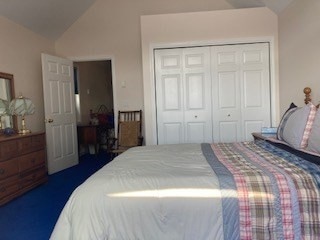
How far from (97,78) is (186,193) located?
241 inches

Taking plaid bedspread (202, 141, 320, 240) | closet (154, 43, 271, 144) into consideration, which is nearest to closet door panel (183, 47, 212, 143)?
closet (154, 43, 271, 144)

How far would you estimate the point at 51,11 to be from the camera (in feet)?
14.5

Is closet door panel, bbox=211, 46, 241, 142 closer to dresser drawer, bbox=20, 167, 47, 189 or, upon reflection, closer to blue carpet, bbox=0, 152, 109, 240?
blue carpet, bbox=0, 152, 109, 240

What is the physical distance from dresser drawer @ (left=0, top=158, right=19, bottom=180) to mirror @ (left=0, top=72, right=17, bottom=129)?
2.25 ft

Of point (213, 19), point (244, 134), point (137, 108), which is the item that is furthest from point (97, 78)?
point (244, 134)

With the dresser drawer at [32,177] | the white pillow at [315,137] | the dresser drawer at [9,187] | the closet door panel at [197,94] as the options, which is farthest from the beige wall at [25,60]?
the white pillow at [315,137]

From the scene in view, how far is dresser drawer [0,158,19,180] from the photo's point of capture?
3.06 metres

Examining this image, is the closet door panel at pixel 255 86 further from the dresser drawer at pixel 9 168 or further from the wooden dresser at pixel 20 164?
the dresser drawer at pixel 9 168

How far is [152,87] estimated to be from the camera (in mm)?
4441

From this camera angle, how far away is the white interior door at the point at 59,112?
4.43m

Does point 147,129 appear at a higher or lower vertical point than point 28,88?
lower

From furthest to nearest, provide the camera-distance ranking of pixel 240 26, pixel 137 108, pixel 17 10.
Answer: pixel 137 108
pixel 240 26
pixel 17 10

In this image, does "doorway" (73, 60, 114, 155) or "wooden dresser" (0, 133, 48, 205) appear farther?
"doorway" (73, 60, 114, 155)

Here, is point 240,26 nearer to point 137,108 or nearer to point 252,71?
point 252,71
